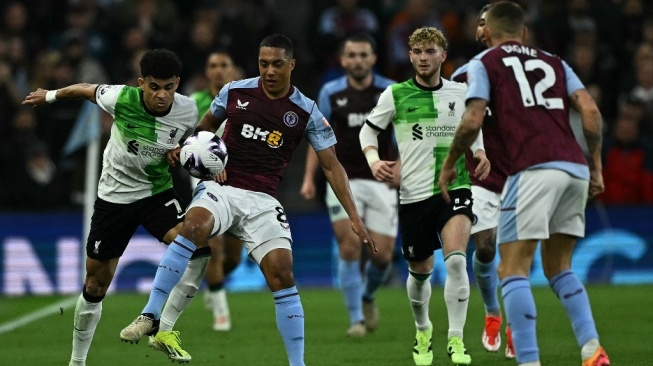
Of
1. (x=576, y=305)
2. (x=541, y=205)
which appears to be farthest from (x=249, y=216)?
(x=576, y=305)

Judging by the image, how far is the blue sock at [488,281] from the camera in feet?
34.7

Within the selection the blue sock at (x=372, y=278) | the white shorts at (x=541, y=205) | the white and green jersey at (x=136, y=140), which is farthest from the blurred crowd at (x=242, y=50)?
the white shorts at (x=541, y=205)

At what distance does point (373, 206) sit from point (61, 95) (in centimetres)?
428

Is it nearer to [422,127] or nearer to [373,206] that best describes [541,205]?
[422,127]

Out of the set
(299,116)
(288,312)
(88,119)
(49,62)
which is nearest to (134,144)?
(299,116)

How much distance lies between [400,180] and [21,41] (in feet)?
36.2

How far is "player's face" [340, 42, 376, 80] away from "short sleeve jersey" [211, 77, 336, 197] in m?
3.45

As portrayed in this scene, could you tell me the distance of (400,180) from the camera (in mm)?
10234

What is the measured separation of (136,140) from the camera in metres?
9.27

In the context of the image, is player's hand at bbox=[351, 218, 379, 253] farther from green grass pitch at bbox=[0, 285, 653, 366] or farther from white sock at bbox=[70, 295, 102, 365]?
white sock at bbox=[70, 295, 102, 365]

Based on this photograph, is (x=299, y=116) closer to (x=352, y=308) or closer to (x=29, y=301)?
(x=352, y=308)

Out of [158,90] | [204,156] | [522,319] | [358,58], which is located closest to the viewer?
[522,319]

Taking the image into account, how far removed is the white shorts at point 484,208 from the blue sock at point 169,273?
118 inches

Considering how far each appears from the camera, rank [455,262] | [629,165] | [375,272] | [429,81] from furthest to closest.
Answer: [629,165] < [375,272] < [429,81] < [455,262]
